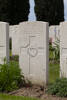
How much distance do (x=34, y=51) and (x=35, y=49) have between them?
0.17 ft

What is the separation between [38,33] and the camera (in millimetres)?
7020

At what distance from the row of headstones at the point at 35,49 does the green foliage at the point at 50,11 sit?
59.2 feet

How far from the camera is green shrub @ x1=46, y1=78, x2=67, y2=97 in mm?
6123

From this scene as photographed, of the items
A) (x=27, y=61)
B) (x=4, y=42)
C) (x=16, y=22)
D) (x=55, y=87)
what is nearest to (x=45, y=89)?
(x=55, y=87)

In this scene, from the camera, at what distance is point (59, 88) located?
619 centimetres

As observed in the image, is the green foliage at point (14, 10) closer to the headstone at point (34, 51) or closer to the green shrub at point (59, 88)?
the headstone at point (34, 51)

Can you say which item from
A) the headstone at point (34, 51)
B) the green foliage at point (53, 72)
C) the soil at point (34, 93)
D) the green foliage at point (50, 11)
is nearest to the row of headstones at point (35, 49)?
the headstone at point (34, 51)

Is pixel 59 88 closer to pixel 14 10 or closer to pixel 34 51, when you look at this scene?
pixel 34 51

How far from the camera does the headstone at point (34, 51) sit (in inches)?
274

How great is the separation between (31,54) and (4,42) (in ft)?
2.46

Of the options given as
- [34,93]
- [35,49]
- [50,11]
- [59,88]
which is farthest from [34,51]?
[50,11]

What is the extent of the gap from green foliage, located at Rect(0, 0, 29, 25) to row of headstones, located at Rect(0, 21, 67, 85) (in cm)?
1779

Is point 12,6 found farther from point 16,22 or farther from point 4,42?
point 4,42

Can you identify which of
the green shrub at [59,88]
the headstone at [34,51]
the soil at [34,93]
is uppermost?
the headstone at [34,51]
